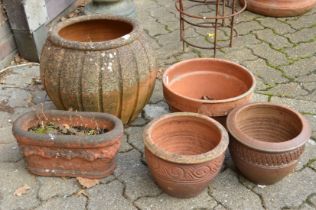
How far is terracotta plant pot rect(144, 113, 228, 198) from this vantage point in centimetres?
228

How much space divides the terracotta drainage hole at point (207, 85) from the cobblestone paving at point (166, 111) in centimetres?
26

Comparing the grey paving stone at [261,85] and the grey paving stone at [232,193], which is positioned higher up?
the grey paving stone at [261,85]

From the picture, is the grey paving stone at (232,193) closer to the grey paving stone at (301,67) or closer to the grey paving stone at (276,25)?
the grey paving stone at (301,67)

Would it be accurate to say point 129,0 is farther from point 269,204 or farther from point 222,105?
point 269,204

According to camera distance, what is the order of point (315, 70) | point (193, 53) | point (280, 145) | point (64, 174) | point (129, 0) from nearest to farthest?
point (280, 145)
point (64, 174)
point (315, 70)
point (193, 53)
point (129, 0)

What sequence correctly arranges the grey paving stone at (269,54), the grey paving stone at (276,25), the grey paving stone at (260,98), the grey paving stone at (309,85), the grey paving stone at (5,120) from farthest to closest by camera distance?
1. the grey paving stone at (276,25)
2. the grey paving stone at (269,54)
3. the grey paving stone at (309,85)
4. the grey paving stone at (260,98)
5. the grey paving stone at (5,120)

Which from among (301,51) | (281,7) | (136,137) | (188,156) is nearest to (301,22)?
(281,7)

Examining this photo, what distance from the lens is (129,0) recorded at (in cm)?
429

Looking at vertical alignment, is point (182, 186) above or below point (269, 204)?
above

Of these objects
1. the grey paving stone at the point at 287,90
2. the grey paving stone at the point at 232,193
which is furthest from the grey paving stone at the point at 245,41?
the grey paving stone at the point at 232,193

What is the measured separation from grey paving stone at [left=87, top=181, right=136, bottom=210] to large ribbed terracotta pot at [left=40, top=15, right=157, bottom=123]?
48 centimetres

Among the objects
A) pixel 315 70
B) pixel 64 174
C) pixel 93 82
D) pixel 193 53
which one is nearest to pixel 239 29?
pixel 193 53

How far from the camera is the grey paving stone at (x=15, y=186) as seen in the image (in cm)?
250

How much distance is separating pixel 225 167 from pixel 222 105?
1.23 feet
